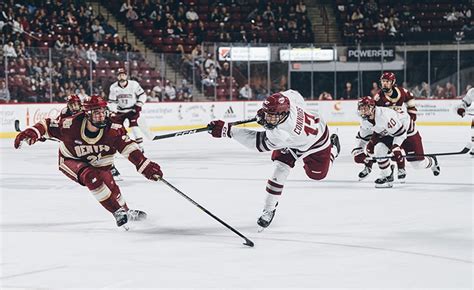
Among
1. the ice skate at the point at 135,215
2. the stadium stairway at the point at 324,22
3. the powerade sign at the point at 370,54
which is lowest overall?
the ice skate at the point at 135,215

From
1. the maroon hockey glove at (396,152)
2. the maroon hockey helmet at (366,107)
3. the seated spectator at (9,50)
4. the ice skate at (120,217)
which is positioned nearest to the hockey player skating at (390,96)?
the maroon hockey glove at (396,152)

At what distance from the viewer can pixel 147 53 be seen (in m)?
17.1

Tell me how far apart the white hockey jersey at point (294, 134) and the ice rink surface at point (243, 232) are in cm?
55

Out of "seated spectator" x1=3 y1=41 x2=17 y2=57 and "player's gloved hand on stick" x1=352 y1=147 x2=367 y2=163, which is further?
"seated spectator" x1=3 y1=41 x2=17 y2=57

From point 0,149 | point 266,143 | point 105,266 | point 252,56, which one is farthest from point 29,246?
point 252,56

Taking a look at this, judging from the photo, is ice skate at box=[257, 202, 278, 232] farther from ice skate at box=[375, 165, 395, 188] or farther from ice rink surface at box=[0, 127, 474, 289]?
ice skate at box=[375, 165, 395, 188]

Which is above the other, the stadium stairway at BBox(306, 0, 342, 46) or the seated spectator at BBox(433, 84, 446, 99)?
the stadium stairway at BBox(306, 0, 342, 46)

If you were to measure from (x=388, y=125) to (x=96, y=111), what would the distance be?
10.8 ft

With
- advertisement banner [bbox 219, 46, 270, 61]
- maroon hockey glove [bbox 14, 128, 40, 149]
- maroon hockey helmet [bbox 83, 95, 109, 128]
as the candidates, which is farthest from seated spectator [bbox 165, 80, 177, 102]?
maroon hockey helmet [bbox 83, 95, 109, 128]

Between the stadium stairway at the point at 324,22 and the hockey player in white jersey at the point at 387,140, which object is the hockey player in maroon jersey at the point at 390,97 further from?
the stadium stairway at the point at 324,22

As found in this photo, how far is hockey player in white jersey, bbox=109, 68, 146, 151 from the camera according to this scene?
10.4 m

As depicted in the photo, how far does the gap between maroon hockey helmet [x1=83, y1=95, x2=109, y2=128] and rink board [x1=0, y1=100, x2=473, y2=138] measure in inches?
382

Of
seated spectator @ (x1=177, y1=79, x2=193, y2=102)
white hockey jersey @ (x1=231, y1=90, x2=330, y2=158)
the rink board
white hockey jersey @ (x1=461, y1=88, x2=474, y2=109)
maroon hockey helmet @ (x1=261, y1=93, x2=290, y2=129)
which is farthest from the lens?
seated spectator @ (x1=177, y1=79, x2=193, y2=102)

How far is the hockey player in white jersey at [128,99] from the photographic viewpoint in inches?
408
